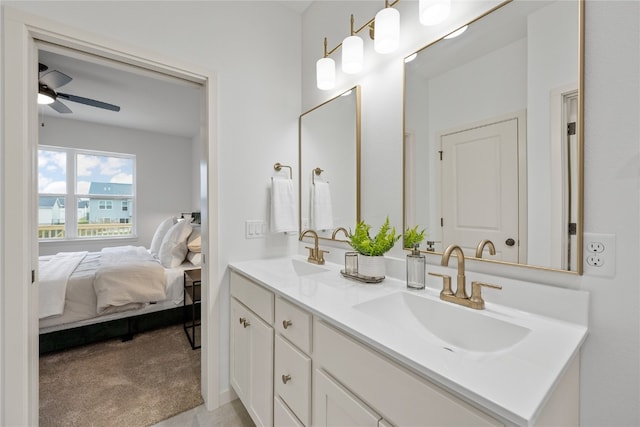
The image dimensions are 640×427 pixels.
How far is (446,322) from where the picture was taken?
3.16 feet

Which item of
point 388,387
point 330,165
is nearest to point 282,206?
point 330,165

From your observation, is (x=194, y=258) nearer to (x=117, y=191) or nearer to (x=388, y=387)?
(x=117, y=191)

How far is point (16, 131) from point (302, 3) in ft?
5.85

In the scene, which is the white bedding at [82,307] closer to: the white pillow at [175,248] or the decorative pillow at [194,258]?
the white pillow at [175,248]

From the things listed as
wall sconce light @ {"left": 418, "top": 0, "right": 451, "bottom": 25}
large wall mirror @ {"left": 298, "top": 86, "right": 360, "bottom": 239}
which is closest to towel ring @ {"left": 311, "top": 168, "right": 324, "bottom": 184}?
large wall mirror @ {"left": 298, "top": 86, "right": 360, "bottom": 239}

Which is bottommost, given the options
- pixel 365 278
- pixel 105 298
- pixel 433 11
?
pixel 105 298

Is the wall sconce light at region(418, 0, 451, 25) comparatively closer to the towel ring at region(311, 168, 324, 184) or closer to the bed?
Answer: the towel ring at region(311, 168, 324, 184)

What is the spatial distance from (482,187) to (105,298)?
2.85 meters

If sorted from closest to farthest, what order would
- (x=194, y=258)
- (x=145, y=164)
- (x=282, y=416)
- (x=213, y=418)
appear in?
(x=282, y=416) < (x=213, y=418) < (x=194, y=258) < (x=145, y=164)

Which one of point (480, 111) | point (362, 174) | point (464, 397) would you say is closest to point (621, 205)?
point (480, 111)

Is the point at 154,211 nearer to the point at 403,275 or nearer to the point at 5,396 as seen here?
the point at 5,396

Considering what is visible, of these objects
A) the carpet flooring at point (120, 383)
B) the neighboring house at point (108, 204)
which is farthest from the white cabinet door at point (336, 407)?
the neighboring house at point (108, 204)

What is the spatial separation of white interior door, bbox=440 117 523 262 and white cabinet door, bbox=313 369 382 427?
0.68 m

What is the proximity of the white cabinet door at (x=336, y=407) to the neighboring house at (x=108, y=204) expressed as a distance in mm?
5117
